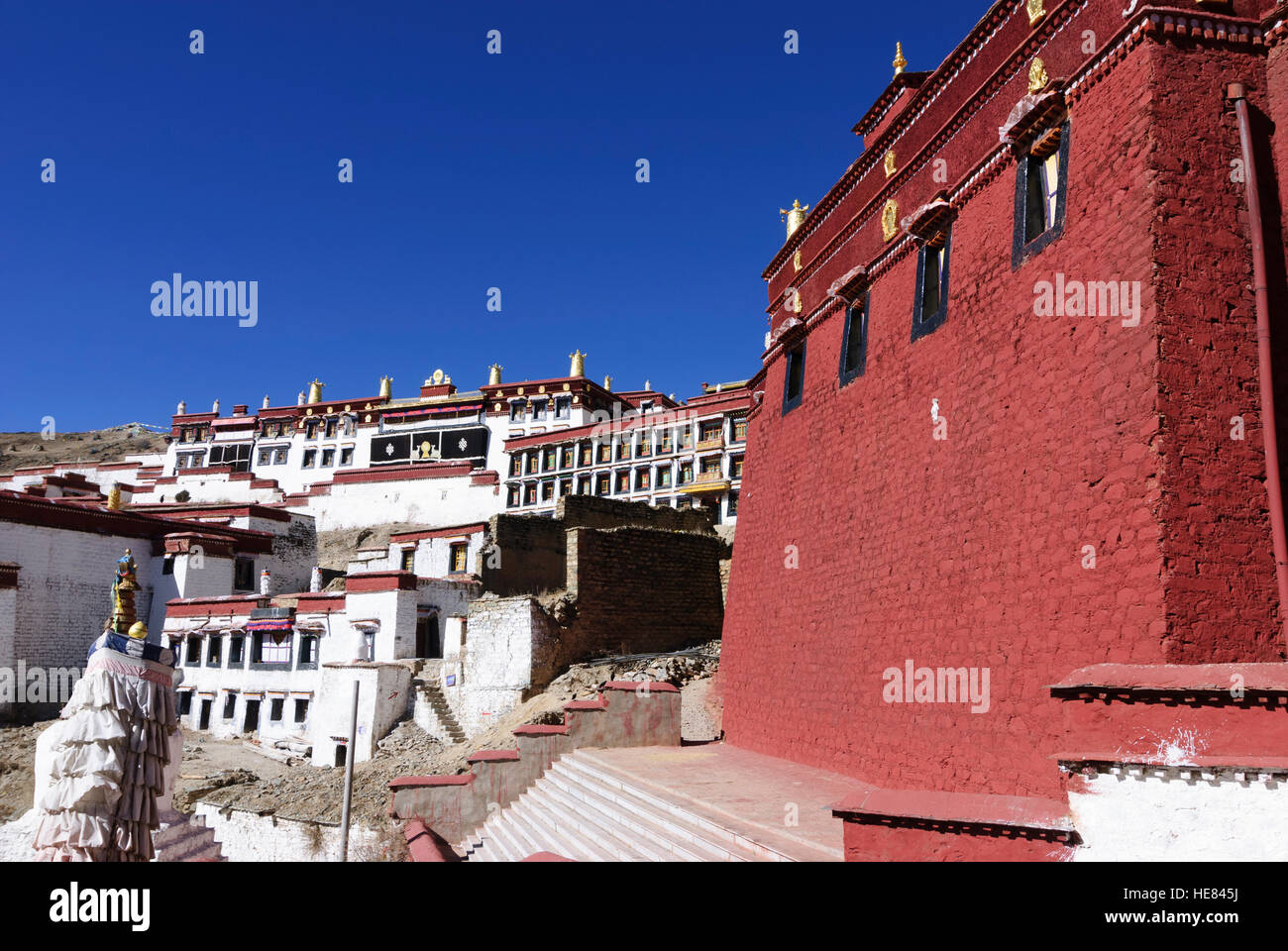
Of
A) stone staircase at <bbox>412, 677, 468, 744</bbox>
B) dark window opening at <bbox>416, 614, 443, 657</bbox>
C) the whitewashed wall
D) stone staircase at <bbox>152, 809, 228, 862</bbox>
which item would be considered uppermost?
the whitewashed wall

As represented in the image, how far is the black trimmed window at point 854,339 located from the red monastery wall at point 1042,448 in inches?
9.1

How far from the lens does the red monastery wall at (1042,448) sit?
204 inches

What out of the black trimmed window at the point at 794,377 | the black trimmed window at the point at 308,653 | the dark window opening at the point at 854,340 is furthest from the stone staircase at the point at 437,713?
the dark window opening at the point at 854,340

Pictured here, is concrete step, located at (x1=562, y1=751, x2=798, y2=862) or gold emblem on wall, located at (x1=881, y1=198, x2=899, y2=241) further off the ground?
gold emblem on wall, located at (x1=881, y1=198, x2=899, y2=241)

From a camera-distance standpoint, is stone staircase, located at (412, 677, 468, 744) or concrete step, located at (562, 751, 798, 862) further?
stone staircase, located at (412, 677, 468, 744)

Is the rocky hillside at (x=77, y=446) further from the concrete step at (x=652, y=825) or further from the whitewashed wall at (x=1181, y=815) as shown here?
the whitewashed wall at (x=1181, y=815)

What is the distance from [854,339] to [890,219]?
60.0 inches

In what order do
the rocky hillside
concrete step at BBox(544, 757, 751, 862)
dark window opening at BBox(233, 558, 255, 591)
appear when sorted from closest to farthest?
1. concrete step at BBox(544, 757, 751, 862)
2. dark window opening at BBox(233, 558, 255, 591)
3. the rocky hillside

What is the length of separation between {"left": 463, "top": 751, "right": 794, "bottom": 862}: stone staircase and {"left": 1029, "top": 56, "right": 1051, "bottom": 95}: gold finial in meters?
6.59

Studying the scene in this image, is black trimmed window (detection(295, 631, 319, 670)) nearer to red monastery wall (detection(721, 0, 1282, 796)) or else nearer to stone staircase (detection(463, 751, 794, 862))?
stone staircase (detection(463, 751, 794, 862))

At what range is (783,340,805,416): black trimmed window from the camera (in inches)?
505

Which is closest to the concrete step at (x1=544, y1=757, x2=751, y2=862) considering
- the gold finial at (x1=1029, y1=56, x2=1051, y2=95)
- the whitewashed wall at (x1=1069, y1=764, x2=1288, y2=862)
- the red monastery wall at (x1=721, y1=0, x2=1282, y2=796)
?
the red monastery wall at (x1=721, y1=0, x2=1282, y2=796)

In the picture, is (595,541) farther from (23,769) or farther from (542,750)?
Result: (23,769)
